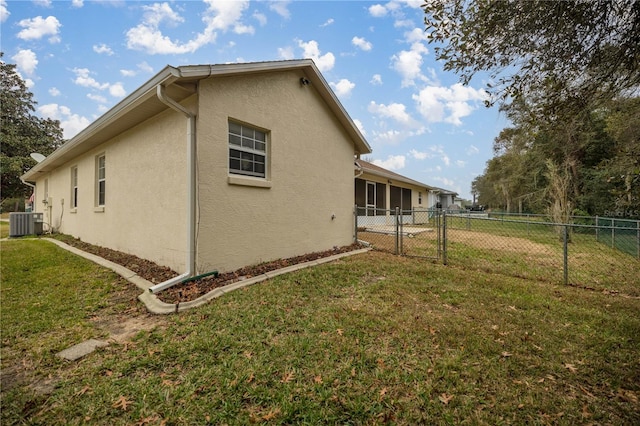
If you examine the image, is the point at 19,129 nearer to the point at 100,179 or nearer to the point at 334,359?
the point at 100,179

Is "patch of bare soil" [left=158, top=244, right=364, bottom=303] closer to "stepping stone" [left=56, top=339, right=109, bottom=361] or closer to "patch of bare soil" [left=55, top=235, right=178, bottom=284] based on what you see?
"patch of bare soil" [left=55, top=235, right=178, bottom=284]

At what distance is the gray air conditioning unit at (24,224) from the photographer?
1095cm

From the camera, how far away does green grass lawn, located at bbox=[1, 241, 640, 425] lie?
202 cm

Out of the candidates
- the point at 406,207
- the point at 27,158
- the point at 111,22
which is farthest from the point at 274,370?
the point at 27,158

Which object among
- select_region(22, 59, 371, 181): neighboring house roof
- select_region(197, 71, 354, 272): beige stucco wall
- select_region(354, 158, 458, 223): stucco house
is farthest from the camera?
select_region(354, 158, 458, 223): stucco house

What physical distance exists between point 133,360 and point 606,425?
388 centimetres

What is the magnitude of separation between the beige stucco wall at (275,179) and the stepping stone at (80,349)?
196 centimetres

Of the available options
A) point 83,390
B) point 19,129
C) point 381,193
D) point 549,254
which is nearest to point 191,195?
point 83,390

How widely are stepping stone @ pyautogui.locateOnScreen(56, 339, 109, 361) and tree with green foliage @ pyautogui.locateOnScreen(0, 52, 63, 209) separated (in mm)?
26673

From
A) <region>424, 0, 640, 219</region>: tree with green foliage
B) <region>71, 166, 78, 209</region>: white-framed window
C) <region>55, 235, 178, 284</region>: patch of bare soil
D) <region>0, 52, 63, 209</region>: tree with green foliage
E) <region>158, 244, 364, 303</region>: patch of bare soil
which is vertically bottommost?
<region>158, 244, 364, 303</region>: patch of bare soil

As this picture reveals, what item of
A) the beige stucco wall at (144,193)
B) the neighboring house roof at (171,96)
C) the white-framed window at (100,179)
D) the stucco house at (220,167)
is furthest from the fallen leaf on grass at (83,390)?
the white-framed window at (100,179)

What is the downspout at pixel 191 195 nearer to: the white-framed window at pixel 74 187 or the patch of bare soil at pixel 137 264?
the patch of bare soil at pixel 137 264

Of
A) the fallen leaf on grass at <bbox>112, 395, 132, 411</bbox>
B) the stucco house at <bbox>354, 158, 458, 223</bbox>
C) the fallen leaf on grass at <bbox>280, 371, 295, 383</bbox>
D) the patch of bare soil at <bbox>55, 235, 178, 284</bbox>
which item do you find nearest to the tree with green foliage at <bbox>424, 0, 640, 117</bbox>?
the fallen leaf on grass at <bbox>280, 371, 295, 383</bbox>

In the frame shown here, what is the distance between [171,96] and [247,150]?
1656mm
